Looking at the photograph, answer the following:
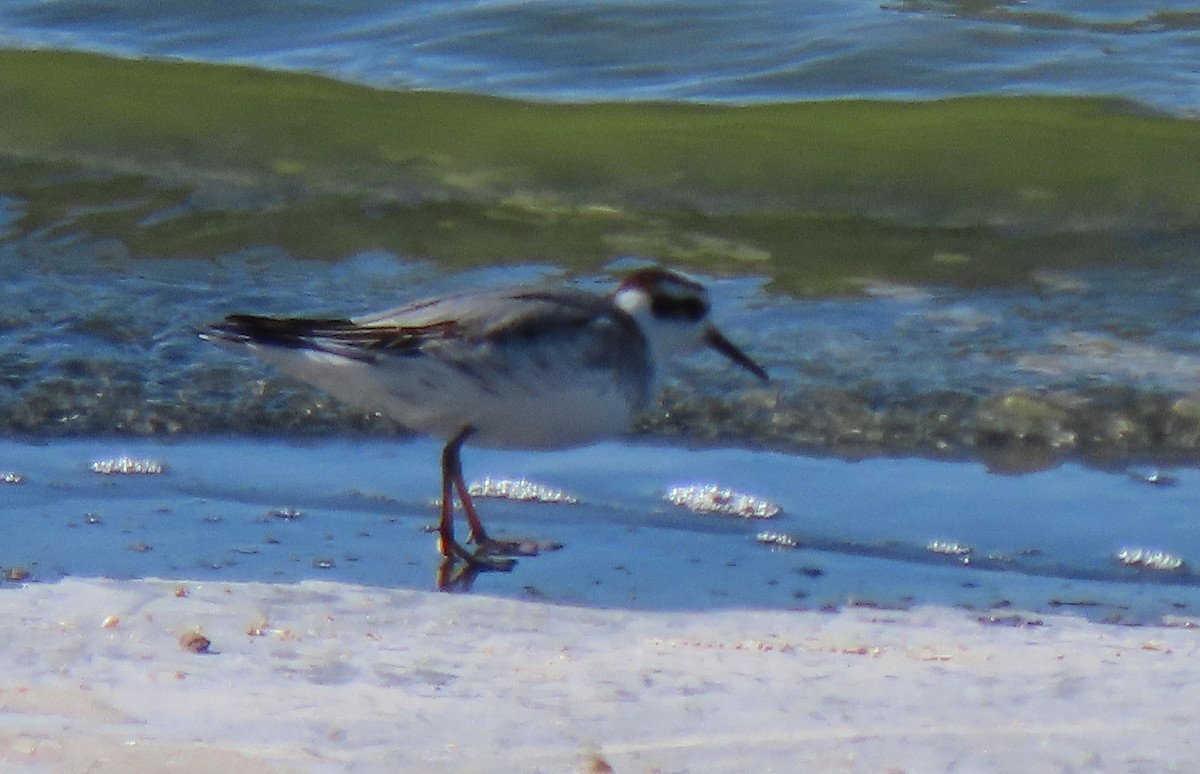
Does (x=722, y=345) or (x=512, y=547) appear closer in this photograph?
(x=512, y=547)

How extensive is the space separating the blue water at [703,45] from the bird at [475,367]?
21.9 ft

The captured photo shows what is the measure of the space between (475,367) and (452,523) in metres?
0.46

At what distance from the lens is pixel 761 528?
5.48 metres

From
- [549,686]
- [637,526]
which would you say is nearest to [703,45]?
[637,526]

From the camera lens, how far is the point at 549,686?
3799mm

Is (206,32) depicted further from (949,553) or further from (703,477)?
(949,553)

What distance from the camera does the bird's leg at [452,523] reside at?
17.2ft

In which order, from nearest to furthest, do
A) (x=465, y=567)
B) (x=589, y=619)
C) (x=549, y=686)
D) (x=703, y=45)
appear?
(x=549, y=686)
(x=589, y=619)
(x=465, y=567)
(x=703, y=45)

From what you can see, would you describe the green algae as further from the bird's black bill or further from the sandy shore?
the sandy shore

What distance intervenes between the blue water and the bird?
6680 mm

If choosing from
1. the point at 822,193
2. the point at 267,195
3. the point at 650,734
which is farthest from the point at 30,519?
the point at 822,193

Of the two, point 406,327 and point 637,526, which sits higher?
point 406,327

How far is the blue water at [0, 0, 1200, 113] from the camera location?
38.8 ft

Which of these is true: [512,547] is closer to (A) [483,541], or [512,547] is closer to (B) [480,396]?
(A) [483,541]
